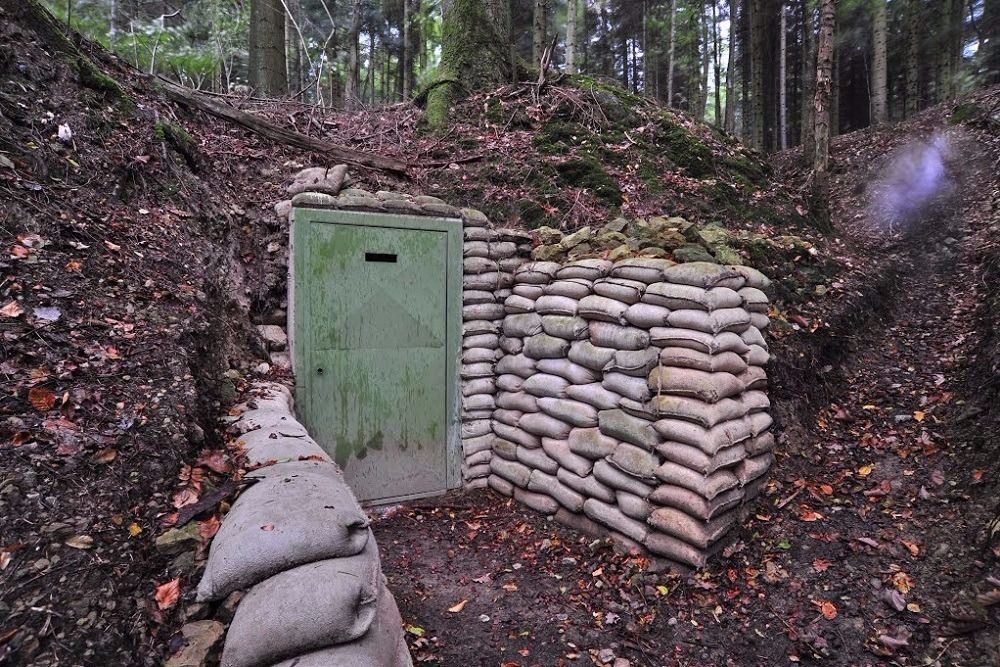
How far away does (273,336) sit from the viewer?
143 inches

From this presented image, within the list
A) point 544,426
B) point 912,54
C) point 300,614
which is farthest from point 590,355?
point 912,54

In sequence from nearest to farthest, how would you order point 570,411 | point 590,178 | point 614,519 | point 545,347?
point 614,519 < point 570,411 < point 545,347 < point 590,178

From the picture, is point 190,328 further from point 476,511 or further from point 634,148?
point 634,148

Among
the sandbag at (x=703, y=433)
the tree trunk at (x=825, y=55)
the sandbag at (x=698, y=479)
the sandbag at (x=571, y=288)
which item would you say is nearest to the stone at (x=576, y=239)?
the sandbag at (x=571, y=288)

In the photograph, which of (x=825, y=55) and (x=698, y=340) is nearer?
(x=698, y=340)

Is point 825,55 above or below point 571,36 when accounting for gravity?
below

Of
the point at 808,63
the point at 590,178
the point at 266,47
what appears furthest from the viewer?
the point at 808,63

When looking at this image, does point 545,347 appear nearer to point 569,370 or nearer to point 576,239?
point 569,370

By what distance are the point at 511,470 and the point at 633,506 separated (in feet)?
3.78

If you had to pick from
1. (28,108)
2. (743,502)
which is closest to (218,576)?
(743,502)

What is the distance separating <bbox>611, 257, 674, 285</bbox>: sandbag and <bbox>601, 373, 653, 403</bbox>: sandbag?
0.62m

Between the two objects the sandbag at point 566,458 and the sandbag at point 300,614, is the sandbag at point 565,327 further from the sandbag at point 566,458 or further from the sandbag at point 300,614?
the sandbag at point 300,614

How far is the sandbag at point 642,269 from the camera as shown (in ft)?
10.4

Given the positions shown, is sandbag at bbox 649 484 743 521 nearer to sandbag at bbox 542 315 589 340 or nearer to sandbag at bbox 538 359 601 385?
sandbag at bbox 538 359 601 385
